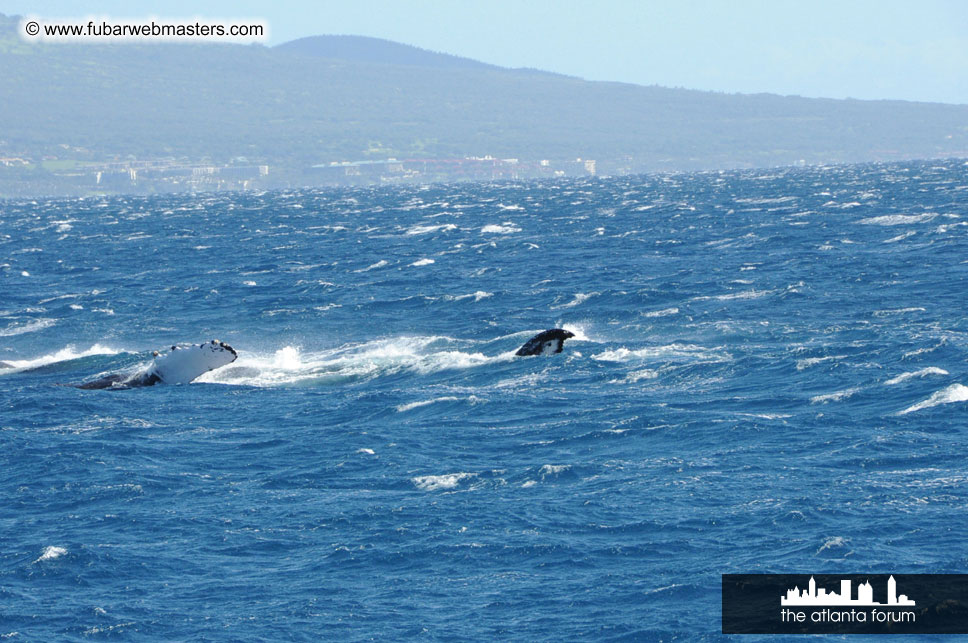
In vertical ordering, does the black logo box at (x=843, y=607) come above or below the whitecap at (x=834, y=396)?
below

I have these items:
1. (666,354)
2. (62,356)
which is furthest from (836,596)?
(62,356)

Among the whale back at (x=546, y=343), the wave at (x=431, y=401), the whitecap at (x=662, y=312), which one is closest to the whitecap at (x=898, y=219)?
the whitecap at (x=662, y=312)

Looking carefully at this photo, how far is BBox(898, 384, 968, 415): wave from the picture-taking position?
1766 inches

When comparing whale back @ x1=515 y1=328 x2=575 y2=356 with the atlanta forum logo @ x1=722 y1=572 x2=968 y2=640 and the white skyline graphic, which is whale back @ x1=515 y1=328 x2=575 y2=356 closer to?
the atlanta forum logo @ x1=722 y1=572 x2=968 y2=640

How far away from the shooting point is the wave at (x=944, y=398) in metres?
44.8

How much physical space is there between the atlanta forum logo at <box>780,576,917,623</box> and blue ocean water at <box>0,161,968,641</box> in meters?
1.06

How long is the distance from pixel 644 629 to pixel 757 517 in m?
7.22

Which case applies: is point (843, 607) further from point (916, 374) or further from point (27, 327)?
point (27, 327)

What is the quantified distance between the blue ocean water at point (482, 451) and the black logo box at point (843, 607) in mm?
467

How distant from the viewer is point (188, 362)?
58.2m

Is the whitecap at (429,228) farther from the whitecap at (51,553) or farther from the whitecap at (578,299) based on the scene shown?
the whitecap at (51,553)

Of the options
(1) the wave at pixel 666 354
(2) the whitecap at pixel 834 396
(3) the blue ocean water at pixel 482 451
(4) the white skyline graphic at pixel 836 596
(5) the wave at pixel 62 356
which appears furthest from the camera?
(5) the wave at pixel 62 356

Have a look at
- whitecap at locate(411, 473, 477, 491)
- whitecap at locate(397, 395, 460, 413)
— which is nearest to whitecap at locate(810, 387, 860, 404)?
whitecap at locate(397, 395, 460, 413)

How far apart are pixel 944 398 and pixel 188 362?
31209 millimetres
